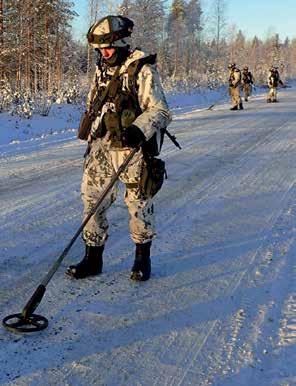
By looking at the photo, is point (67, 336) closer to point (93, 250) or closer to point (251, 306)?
point (93, 250)

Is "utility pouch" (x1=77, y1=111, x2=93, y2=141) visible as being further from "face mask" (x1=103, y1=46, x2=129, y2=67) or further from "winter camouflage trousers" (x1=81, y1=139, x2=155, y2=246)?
"face mask" (x1=103, y1=46, x2=129, y2=67)

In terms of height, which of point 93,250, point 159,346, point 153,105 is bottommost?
point 159,346

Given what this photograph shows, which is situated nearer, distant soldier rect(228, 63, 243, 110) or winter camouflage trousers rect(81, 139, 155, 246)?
winter camouflage trousers rect(81, 139, 155, 246)

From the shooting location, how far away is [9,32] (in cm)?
2380

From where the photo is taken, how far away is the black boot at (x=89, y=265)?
404 centimetres

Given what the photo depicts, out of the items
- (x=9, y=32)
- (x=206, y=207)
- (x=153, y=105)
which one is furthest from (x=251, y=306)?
(x=9, y=32)

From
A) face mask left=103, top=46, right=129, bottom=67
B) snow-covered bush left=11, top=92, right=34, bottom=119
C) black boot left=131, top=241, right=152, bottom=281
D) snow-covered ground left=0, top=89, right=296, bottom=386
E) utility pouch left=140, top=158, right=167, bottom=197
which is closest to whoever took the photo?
snow-covered ground left=0, top=89, right=296, bottom=386

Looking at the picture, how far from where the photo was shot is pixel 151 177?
3.89m

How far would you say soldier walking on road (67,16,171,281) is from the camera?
146 inches

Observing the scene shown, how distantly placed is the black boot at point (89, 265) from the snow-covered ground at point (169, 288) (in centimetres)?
9

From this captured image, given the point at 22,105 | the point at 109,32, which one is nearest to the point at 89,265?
the point at 109,32

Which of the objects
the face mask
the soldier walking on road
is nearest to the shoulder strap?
the soldier walking on road

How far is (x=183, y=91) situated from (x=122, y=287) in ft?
78.8

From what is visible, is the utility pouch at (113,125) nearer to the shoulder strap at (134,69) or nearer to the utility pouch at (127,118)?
the utility pouch at (127,118)
